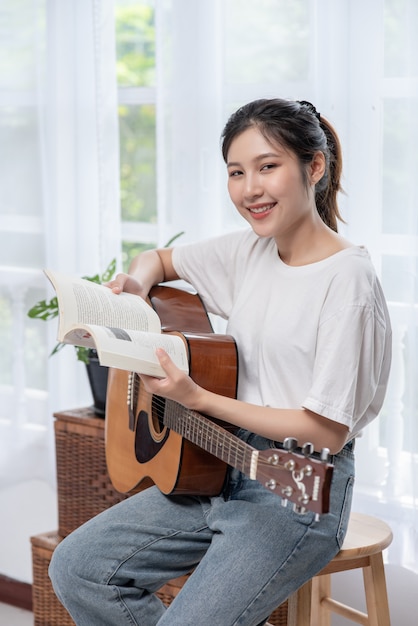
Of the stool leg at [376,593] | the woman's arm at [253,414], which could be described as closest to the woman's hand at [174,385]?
the woman's arm at [253,414]

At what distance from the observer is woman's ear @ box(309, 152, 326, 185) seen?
1598 mm

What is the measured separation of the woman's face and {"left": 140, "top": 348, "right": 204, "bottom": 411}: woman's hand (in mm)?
296

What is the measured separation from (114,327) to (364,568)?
0.67 m

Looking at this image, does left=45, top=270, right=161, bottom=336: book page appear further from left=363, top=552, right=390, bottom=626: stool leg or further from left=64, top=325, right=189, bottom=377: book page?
left=363, top=552, right=390, bottom=626: stool leg

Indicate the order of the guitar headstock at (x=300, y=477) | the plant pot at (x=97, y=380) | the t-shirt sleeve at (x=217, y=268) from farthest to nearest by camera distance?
the plant pot at (x=97, y=380) → the t-shirt sleeve at (x=217, y=268) → the guitar headstock at (x=300, y=477)

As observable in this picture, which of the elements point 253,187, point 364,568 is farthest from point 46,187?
point 364,568

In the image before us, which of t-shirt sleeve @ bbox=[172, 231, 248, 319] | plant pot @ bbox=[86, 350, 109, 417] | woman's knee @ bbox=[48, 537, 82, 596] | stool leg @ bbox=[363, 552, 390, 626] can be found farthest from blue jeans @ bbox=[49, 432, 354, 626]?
plant pot @ bbox=[86, 350, 109, 417]

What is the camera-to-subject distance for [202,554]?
1.64m

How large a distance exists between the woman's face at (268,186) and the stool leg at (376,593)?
663mm

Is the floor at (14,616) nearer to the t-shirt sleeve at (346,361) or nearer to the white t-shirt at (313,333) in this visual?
the white t-shirt at (313,333)

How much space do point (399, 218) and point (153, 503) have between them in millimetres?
853

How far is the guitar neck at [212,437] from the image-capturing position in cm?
138

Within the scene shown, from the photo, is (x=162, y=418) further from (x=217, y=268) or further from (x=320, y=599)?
(x=320, y=599)

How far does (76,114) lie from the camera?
8.71 ft
